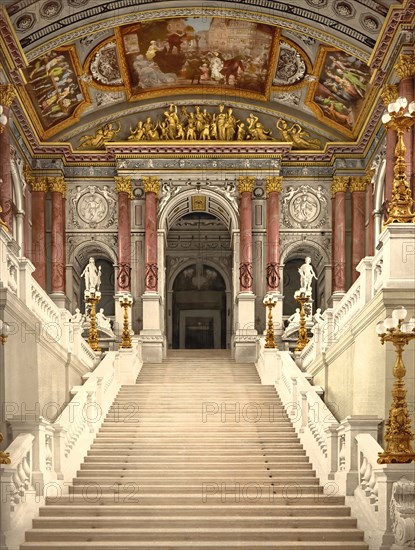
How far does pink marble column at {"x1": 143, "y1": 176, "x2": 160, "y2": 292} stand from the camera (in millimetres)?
28922

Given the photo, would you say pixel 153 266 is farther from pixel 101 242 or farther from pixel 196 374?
pixel 196 374

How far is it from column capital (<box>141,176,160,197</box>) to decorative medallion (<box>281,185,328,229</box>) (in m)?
4.03

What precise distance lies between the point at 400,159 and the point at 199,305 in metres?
23.4

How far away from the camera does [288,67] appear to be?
27.3 m

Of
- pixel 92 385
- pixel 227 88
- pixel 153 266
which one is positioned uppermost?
pixel 227 88

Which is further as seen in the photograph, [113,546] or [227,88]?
[227,88]

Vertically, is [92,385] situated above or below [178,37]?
below

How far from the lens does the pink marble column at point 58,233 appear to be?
94.8ft

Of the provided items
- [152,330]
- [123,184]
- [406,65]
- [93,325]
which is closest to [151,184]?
[123,184]

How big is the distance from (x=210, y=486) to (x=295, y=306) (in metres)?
19.5

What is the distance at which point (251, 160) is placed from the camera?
29.4 m

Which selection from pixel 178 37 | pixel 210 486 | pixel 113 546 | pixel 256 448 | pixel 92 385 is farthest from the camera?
pixel 178 37

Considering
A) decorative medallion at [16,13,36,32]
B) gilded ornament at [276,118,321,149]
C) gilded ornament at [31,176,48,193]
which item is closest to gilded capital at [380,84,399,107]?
gilded ornament at [276,118,321,149]

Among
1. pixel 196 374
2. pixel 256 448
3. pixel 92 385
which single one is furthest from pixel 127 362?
pixel 256 448
